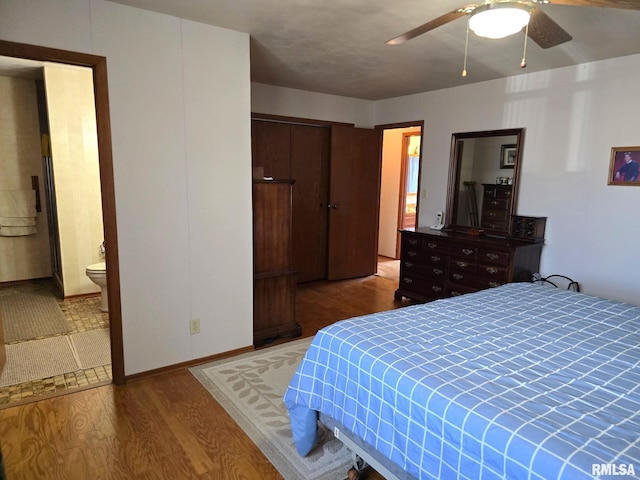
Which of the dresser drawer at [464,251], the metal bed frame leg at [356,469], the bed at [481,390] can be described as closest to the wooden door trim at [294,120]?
the dresser drawer at [464,251]

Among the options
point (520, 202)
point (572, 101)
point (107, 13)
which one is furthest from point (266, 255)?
point (572, 101)

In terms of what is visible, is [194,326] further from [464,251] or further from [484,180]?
[484,180]

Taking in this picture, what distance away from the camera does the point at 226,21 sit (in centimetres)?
262

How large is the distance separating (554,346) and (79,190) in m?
4.67

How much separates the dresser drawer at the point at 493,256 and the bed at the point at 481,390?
1.30 meters

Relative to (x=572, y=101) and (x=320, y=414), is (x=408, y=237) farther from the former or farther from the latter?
(x=320, y=414)

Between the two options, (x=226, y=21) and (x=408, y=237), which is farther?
(x=408, y=237)

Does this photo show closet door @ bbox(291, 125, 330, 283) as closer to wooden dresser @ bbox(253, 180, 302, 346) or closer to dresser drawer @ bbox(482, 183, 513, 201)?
wooden dresser @ bbox(253, 180, 302, 346)

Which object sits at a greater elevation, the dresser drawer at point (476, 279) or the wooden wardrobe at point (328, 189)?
the wooden wardrobe at point (328, 189)

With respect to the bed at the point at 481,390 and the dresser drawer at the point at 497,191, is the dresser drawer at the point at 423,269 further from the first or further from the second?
the bed at the point at 481,390

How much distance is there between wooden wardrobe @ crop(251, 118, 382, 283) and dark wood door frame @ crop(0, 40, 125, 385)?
7.71 feet

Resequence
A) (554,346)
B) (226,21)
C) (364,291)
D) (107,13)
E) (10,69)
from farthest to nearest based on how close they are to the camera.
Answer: (364,291) → (10,69) → (226,21) → (107,13) → (554,346)

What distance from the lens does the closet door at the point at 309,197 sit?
498 cm

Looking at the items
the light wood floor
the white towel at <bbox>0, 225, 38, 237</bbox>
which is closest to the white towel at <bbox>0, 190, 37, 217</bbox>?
the white towel at <bbox>0, 225, 38, 237</bbox>
